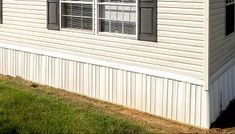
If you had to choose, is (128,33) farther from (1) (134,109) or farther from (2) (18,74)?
(2) (18,74)

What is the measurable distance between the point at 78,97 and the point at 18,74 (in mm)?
2588

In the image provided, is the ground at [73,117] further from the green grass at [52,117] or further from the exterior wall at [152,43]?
the exterior wall at [152,43]

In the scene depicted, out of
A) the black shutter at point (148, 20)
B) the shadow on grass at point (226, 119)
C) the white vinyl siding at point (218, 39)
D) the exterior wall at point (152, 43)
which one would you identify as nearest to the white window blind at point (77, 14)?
the exterior wall at point (152, 43)

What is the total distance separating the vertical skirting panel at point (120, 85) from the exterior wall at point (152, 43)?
0.28 metres

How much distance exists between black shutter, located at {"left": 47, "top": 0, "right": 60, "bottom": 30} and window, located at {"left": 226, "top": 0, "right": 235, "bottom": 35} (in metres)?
3.83

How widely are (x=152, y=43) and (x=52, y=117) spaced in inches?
93.0

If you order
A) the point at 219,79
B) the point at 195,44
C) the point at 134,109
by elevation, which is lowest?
the point at 134,109

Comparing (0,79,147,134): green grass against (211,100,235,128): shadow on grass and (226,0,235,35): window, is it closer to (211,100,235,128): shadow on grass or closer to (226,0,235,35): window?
(211,100,235,128): shadow on grass

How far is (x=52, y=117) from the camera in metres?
8.71

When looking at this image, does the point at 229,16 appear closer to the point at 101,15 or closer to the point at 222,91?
the point at 222,91

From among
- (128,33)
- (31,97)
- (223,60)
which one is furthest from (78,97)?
(223,60)

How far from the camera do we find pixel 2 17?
1280 cm

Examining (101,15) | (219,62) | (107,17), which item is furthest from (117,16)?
(219,62)

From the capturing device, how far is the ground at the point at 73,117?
26.8 ft
